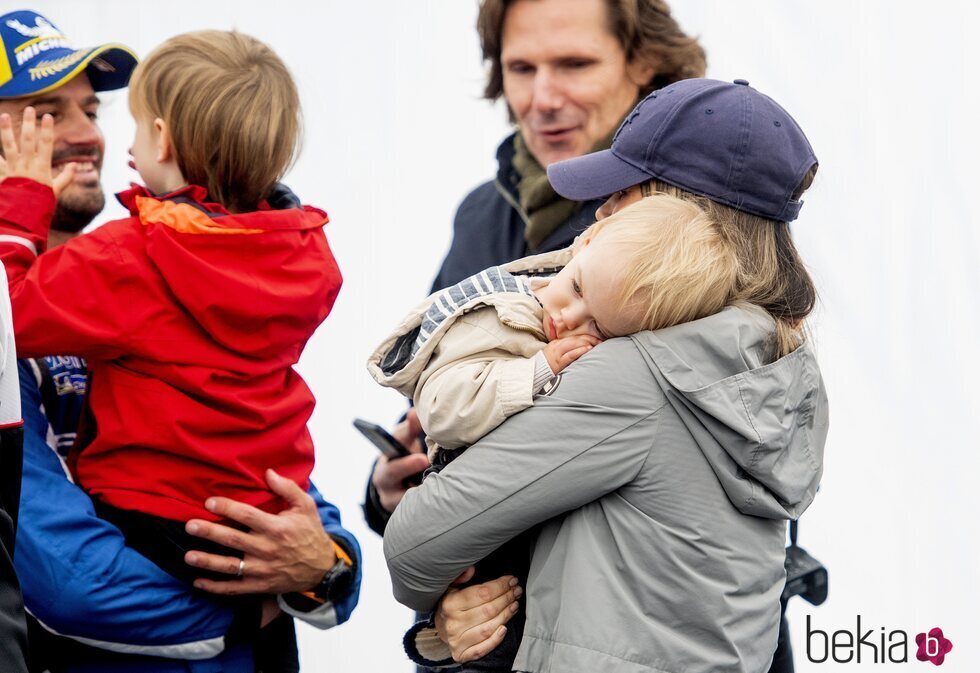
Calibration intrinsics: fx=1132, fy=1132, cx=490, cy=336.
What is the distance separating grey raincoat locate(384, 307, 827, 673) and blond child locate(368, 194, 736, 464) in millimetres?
25

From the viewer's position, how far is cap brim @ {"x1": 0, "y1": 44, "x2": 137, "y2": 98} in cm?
188

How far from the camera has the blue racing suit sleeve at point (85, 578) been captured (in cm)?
158

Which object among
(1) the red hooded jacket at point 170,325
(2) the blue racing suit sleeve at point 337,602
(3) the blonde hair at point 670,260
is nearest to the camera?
(3) the blonde hair at point 670,260

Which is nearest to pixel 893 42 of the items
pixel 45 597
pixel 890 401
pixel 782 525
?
pixel 890 401

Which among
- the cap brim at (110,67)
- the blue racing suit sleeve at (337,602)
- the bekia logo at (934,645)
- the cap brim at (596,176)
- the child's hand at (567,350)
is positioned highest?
the cap brim at (110,67)

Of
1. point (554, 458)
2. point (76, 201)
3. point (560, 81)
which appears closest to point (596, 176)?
point (554, 458)

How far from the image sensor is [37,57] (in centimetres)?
192

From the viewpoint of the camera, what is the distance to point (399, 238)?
271 cm

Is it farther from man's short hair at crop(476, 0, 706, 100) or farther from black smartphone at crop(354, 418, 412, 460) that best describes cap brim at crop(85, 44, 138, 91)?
black smartphone at crop(354, 418, 412, 460)

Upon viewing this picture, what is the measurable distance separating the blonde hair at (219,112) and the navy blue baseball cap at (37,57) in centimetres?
Result: 23

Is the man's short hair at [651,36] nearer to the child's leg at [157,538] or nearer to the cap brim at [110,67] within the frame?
the cap brim at [110,67]

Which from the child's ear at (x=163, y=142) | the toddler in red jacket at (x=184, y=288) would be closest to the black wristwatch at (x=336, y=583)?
the toddler in red jacket at (x=184, y=288)

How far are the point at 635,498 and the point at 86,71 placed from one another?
1.34 meters

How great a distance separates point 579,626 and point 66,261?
866 millimetres
